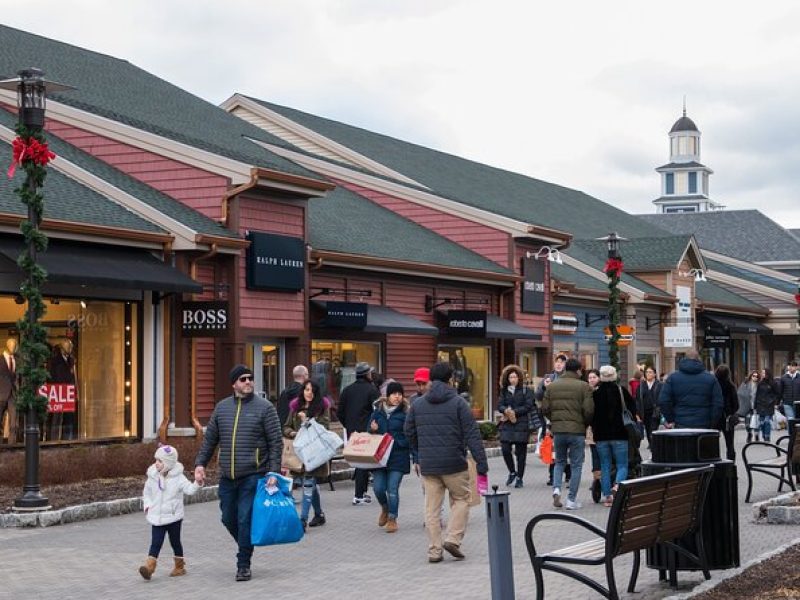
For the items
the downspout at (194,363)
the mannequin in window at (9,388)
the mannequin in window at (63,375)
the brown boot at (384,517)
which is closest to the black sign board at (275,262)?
the downspout at (194,363)

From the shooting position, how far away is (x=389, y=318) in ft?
102

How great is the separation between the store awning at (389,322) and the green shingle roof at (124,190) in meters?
4.05

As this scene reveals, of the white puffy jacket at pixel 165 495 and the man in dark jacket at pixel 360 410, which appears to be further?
the man in dark jacket at pixel 360 410

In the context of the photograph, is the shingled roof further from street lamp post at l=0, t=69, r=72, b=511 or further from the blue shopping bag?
the blue shopping bag

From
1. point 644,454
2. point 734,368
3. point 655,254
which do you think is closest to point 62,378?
point 644,454

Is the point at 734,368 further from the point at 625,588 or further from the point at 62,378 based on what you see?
the point at 625,588

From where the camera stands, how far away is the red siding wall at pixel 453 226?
37469 mm

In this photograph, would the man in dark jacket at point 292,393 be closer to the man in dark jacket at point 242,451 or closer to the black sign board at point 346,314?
the man in dark jacket at point 242,451

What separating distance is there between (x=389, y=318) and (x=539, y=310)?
850 cm

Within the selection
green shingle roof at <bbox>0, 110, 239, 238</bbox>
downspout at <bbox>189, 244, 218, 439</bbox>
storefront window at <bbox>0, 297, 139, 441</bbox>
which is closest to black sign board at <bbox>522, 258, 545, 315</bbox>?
green shingle roof at <bbox>0, 110, 239, 238</bbox>

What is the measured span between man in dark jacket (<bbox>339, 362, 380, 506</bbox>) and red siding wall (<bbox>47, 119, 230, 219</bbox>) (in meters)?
8.74

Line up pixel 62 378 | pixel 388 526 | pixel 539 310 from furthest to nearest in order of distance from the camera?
1. pixel 539 310
2. pixel 62 378
3. pixel 388 526

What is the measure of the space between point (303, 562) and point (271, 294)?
13899 millimetres

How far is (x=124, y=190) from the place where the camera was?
25.4 m
